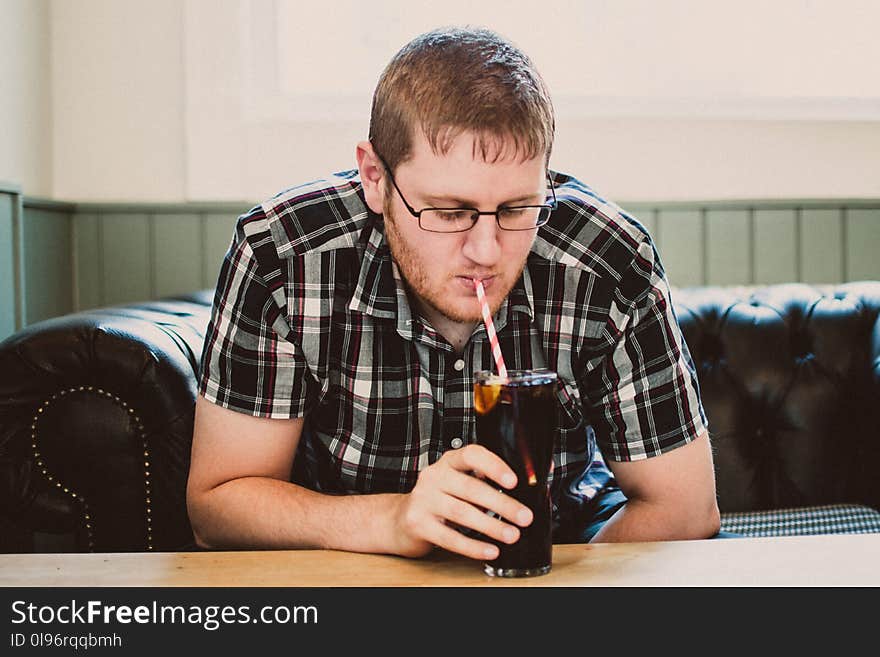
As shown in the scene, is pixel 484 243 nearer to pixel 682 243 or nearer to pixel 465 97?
pixel 465 97

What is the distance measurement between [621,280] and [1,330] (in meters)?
1.24

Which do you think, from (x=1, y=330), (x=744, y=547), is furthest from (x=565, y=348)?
(x=1, y=330)

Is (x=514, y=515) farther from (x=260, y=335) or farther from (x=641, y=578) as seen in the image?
(x=260, y=335)

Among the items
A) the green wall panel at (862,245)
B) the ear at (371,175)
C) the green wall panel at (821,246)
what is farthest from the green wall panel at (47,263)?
the green wall panel at (862,245)

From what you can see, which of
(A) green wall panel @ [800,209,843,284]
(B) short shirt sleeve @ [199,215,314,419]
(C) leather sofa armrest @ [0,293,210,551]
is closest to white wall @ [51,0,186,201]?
(C) leather sofa armrest @ [0,293,210,551]

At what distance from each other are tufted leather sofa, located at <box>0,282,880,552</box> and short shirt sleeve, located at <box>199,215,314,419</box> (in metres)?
0.17

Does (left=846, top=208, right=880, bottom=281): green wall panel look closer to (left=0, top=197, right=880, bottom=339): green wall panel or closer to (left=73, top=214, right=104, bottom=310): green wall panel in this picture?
(left=0, top=197, right=880, bottom=339): green wall panel

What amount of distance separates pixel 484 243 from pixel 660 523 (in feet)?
1.45

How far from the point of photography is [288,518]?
45.0 inches

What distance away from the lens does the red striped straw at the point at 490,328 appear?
→ 3.01ft

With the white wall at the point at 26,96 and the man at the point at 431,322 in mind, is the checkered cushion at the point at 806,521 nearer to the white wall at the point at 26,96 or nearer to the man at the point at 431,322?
the man at the point at 431,322

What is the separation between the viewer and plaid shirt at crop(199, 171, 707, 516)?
1286 mm

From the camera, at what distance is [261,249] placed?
1304 mm

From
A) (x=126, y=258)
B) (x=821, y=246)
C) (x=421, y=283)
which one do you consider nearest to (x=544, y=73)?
(x=821, y=246)
